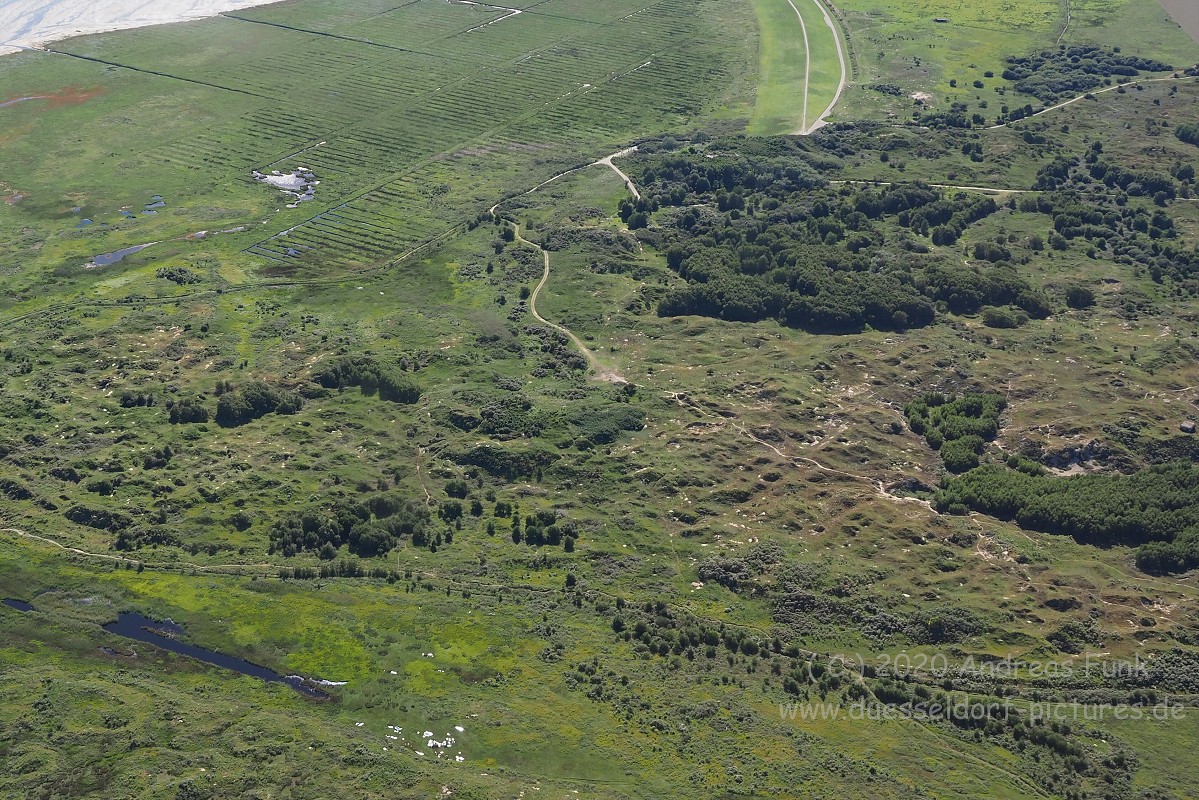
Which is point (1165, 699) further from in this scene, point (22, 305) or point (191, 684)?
point (22, 305)

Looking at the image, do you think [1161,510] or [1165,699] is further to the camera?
[1161,510]

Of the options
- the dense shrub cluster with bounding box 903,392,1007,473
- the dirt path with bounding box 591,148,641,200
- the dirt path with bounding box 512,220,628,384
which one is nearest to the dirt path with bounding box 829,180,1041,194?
the dirt path with bounding box 591,148,641,200

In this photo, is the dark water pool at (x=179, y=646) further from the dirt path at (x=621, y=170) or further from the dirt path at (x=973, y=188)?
the dirt path at (x=973, y=188)

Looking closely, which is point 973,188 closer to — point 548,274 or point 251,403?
point 548,274

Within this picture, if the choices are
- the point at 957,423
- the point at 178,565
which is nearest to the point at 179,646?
the point at 178,565

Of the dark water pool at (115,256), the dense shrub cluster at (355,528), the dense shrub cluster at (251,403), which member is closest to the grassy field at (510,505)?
the dense shrub cluster at (355,528)

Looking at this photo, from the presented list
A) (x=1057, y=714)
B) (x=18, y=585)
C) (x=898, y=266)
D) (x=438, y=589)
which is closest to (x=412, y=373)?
(x=438, y=589)
